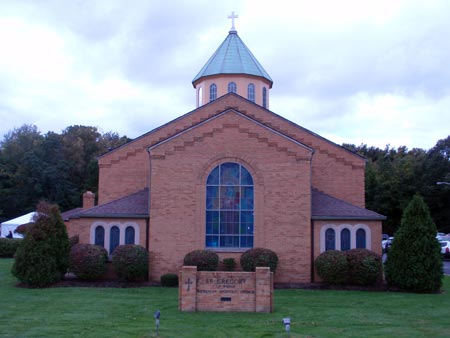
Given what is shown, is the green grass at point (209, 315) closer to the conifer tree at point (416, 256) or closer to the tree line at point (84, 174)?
the conifer tree at point (416, 256)

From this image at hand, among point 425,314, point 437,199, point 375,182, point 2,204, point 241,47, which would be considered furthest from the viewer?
point 2,204

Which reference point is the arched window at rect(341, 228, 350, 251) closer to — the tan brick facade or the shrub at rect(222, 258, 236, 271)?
the tan brick facade

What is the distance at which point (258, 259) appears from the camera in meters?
24.6

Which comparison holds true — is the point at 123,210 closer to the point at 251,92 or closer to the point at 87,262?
the point at 87,262

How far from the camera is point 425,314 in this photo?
17.8m

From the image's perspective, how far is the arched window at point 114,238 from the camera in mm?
26531

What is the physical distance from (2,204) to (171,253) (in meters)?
48.2

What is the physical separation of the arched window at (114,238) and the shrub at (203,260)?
11.6 feet

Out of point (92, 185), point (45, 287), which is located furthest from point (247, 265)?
point (92, 185)

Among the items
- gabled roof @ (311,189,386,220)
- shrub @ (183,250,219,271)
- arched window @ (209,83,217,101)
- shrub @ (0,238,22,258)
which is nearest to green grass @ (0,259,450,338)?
shrub @ (183,250,219,271)

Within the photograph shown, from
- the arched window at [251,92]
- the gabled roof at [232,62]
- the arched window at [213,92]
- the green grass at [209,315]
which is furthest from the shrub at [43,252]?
the arched window at [251,92]

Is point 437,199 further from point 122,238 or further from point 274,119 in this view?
point 122,238

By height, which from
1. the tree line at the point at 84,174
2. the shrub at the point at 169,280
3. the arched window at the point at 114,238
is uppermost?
the tree line at the point at 84,174

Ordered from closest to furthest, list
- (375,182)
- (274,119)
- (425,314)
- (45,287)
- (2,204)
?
(425,314) → (45,287) → (274,119) → (375,182) → (2,204)
